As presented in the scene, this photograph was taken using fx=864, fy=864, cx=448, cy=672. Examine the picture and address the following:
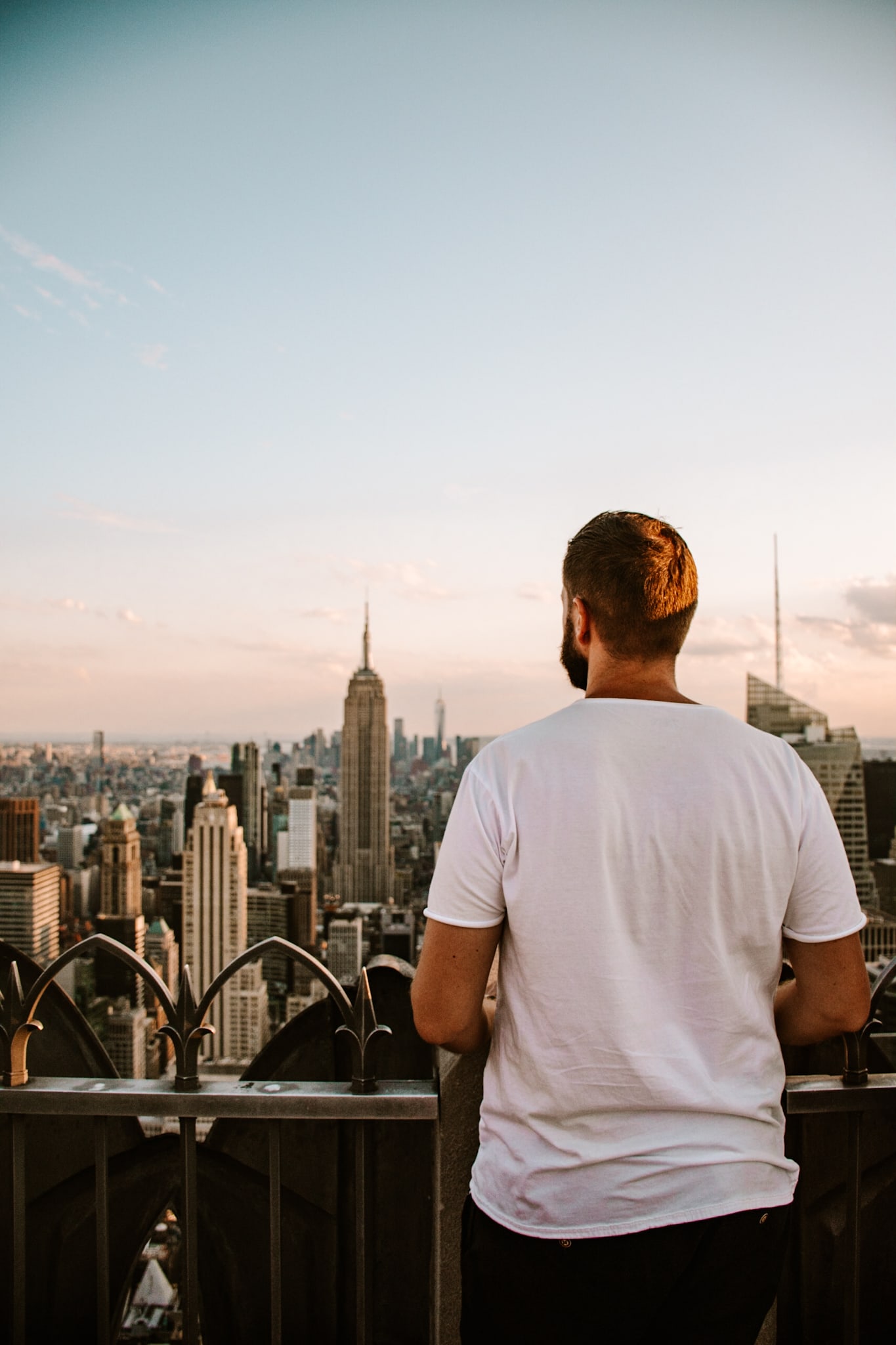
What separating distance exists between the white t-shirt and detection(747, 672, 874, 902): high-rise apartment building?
2027 cm

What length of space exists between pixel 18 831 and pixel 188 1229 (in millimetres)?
22813

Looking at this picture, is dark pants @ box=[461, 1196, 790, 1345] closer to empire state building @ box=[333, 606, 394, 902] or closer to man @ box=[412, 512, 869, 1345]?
man @ box=[412, 512, 869, 1345]

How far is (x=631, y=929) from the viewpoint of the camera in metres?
1.14

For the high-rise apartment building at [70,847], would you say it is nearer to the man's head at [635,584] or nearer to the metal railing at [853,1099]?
the metal railing at [853,1099]

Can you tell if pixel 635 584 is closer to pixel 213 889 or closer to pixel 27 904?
pixel 27 904

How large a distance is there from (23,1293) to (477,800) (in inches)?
62.7

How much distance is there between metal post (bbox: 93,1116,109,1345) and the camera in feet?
5.72

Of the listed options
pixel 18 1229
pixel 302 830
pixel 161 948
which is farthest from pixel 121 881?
pixel 18 1229

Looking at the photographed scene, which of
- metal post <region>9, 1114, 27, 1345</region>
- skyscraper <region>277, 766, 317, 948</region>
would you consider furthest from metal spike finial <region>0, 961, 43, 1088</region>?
skyscraper <region>277, 766, 317, 948</region>

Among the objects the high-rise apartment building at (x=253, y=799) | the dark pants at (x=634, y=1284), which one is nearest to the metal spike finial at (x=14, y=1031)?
the dark pants at (x=634, y=1284)

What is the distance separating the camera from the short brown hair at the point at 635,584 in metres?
1.23

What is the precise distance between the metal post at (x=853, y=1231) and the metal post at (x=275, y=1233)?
114 cm

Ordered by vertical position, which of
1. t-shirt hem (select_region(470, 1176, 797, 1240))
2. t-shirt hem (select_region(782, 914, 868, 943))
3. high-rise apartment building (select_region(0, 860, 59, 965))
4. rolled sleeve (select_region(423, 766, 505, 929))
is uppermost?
rolled sleeve (select_region(423, 766, 505, 929))

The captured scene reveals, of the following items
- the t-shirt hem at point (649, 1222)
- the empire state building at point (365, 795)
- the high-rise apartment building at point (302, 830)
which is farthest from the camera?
the empire state building at point (365, 795)
